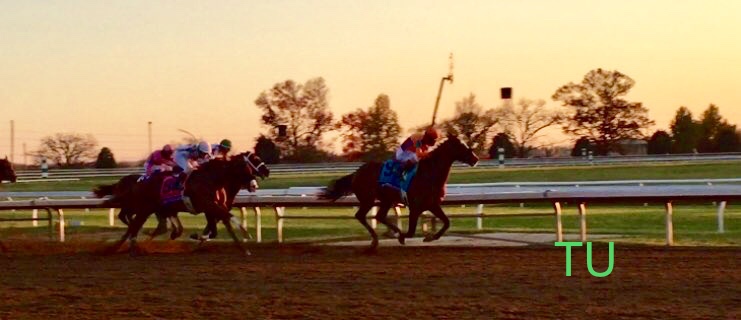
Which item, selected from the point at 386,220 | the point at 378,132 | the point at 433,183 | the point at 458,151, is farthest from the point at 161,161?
the point at 378,132

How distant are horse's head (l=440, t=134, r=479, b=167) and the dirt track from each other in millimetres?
1062

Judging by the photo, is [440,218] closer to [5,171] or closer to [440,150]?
[440,150]

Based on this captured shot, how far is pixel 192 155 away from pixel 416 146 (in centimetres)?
303

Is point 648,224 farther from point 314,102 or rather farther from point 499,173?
point 314,102

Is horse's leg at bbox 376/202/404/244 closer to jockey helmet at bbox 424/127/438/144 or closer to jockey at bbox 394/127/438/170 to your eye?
jockey at bbox 394/127/438/170

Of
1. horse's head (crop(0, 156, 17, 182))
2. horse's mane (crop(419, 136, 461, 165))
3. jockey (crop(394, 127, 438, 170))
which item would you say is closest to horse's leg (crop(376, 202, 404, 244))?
jockey (crop(394, 127, 438, 170))

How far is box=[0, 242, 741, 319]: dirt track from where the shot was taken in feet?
24.3

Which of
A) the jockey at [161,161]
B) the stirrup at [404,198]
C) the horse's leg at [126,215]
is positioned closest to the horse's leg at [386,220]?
the stirrup at [404,198]

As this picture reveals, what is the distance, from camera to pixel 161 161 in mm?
14555

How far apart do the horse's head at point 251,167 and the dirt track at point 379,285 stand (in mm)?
1035

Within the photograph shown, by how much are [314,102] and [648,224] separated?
20.6 metres

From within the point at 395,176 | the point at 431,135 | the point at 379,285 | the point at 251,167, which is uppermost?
the point at 431,135

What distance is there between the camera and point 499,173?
34156 millimetres

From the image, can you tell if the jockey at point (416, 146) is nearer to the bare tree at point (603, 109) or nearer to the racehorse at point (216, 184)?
the racehorse at point (216, 184)
